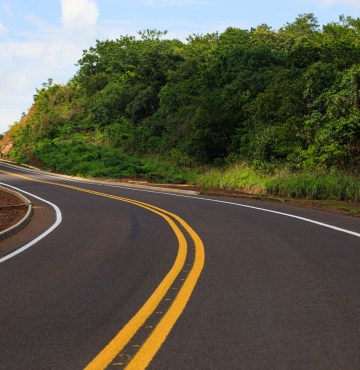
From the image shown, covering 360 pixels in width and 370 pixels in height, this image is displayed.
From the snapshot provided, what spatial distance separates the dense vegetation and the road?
12.8 metres

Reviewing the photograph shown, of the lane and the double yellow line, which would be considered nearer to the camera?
the double yellow line

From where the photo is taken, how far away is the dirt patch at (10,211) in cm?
1480

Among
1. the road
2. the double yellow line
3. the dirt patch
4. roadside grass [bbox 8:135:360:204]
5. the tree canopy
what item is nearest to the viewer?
the double yellow line

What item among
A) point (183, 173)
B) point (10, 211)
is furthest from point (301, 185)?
point (183, 173)

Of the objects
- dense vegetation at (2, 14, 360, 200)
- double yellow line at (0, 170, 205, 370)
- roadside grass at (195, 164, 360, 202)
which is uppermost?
dense vegetation at (2, 14, 360, 200)

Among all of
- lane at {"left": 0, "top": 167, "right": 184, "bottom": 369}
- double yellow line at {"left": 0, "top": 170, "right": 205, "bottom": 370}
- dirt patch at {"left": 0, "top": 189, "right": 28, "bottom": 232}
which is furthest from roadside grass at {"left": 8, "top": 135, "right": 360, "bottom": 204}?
double yellow line at {"left": 0, "top": 170, "right": 205, "bottom": 370}

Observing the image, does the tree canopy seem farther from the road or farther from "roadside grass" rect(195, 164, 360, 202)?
the road

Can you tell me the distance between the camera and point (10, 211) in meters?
18.3

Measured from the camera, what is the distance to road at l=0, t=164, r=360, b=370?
4.29 meters

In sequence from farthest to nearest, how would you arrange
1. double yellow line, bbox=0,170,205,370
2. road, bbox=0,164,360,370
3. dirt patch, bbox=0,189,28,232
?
dirt patch, bbox=0,189,28,232 → road, bbox=0,164,360,370 → double yellow line, bbox=0,170,205,370

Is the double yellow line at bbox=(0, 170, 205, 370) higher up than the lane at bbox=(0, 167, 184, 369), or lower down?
higher up

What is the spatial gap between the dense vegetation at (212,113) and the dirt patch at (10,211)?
1174cm

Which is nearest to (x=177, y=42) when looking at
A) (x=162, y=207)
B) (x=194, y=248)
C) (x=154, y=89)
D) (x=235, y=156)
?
(x=154, y=89)

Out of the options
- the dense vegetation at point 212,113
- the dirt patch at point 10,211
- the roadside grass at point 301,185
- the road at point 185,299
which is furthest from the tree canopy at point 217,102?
the road at point 185,299
